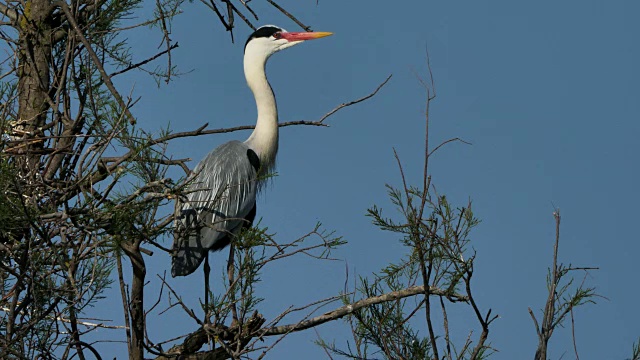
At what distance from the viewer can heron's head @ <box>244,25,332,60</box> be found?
4586 millimetres

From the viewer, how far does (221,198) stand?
4121mm

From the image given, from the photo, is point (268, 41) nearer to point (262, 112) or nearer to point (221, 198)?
point (262, 112)

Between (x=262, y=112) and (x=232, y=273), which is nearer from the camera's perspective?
(x=232, y=273)

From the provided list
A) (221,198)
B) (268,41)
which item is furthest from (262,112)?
(221,198)

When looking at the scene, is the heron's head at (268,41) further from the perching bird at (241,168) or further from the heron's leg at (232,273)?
the heron's leg at (232,273)

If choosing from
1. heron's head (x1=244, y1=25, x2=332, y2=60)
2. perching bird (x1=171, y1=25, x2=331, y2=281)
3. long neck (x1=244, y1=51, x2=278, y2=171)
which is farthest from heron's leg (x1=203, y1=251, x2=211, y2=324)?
heron's head (x1=244, y1=25, x2=332, y2=60)

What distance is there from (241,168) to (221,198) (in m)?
0.25

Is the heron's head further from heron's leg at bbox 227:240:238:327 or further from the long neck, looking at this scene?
heron's leg at bbox 227:240:238:327

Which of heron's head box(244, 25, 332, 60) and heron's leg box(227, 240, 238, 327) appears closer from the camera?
heron's leg box(227, 240, 238, 327)

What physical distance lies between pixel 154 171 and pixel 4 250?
53 cm

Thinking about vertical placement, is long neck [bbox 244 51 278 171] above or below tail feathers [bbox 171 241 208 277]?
above

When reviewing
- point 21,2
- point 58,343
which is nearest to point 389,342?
point 58,343

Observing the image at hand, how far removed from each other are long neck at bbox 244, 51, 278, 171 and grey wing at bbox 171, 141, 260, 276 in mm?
76

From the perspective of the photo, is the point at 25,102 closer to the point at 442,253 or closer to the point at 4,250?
the point at 4,250
